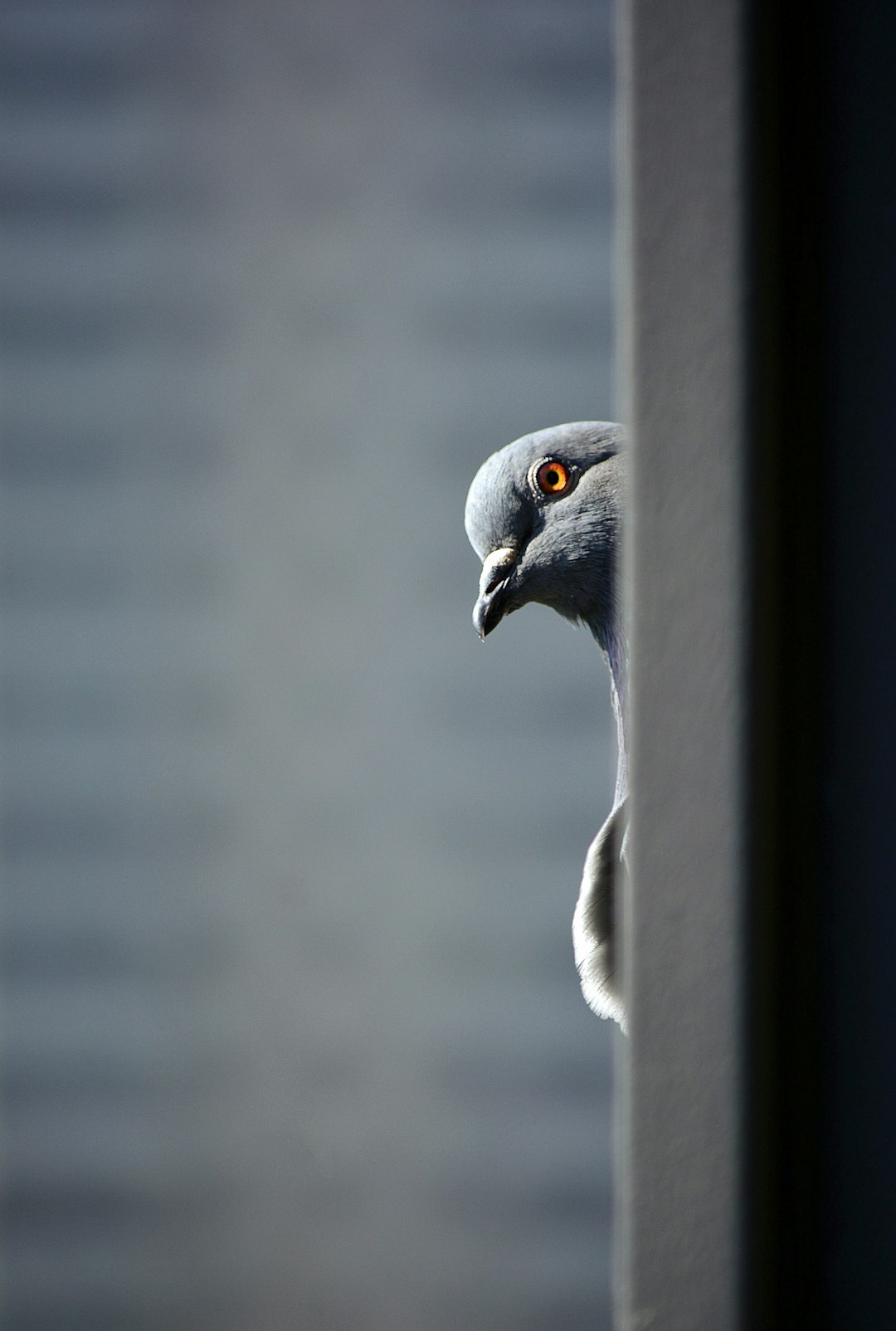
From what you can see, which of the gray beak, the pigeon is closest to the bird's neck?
the pigeon

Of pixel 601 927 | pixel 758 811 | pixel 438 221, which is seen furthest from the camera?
pixel 438 221

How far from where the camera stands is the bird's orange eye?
36.3 inches

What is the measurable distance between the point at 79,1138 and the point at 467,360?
1.48 m

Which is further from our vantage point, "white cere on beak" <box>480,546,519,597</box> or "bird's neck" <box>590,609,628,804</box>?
"white cere on beak" <box>480,546,519,597</box>

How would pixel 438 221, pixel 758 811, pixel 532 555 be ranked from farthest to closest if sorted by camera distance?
pixel 438 221 < pixel 532 555 < pixel 758 811

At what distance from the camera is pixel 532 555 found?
37.0 inches

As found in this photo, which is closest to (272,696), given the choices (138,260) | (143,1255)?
(138,260)

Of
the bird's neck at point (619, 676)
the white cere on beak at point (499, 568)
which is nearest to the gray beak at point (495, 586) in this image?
the white cere on beak at point (499, 568)

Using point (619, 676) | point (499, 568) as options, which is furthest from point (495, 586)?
point (619, 676)

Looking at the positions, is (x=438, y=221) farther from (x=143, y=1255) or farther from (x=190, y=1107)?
(x=143, y=1255)

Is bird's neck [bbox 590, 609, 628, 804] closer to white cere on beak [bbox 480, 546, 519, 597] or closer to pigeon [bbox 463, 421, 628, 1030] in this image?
pigeon [bbox 463, 421, 628, 1030]

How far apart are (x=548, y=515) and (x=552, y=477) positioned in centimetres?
4

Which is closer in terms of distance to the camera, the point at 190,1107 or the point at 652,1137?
the point at 652,1137

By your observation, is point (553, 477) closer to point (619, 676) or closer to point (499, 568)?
point (499, 568)
